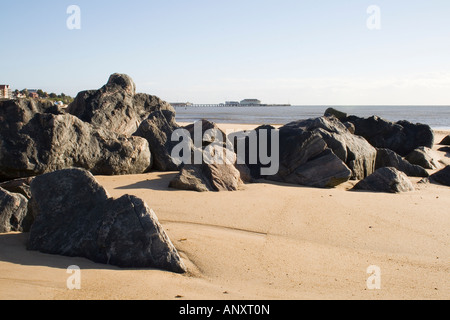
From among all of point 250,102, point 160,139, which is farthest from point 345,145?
point 250,102

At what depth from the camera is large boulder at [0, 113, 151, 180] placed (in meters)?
7.08

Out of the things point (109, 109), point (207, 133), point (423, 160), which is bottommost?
point (423, 160)

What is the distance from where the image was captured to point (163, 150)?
9.23 m

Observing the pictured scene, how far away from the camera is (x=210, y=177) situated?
7.45 metres

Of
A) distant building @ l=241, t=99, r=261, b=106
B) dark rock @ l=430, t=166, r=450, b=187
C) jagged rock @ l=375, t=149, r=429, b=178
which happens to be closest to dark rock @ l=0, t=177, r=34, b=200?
jagged rock @ l=375, t=149, r=429, b=178

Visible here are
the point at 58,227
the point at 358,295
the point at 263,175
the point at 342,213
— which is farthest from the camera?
the point at 263,175

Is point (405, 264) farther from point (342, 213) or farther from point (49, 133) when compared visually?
point (49, 133)

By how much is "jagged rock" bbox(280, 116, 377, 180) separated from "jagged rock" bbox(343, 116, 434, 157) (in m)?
4.79

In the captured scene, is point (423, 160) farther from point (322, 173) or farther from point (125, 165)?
point (125, 165)

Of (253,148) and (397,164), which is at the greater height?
(253,148)

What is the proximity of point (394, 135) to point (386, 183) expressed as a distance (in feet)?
24.0

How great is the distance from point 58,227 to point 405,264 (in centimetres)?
375
